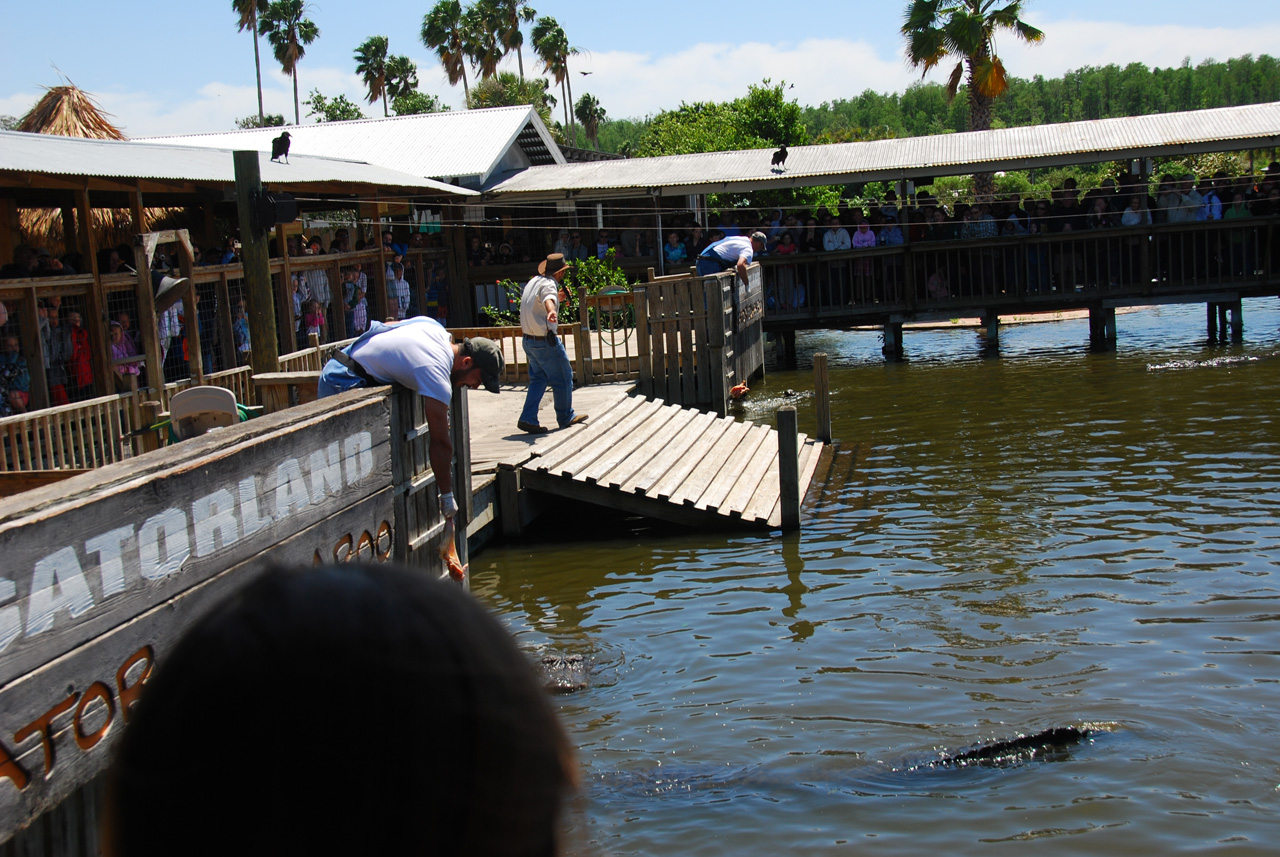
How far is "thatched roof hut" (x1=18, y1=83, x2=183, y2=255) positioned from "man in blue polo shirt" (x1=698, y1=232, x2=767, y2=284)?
26.5 ft

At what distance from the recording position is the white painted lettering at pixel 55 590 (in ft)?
11.3

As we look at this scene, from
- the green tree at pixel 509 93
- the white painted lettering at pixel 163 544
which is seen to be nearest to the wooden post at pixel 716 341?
the white painted lettering at pixel 163 544

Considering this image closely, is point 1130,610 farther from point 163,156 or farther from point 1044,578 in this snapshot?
point 163,156

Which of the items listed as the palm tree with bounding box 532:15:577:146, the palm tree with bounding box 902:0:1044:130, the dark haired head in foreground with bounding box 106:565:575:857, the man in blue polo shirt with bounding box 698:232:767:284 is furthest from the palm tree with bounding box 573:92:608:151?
the dark haired head in foreground with bounding box 106:565:575:857

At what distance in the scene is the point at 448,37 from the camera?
6600 centimetres

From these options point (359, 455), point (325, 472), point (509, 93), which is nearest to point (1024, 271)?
point (359, 455)

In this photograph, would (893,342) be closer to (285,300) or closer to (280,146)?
(285,300)

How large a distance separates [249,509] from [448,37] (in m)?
65.8

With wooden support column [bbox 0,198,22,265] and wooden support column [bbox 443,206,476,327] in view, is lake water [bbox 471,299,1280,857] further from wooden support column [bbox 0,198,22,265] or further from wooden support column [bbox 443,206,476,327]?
wooden support column [bbox 443,206,476,327]

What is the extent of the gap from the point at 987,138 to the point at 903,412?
9.53 m

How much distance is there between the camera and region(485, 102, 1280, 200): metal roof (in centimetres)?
2181

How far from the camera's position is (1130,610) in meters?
8.48

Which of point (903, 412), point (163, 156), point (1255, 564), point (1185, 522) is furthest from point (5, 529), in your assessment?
point (903, 412)

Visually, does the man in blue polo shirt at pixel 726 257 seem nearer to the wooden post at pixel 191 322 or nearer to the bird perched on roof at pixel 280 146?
the bird perched on roof at pixel 280 146
